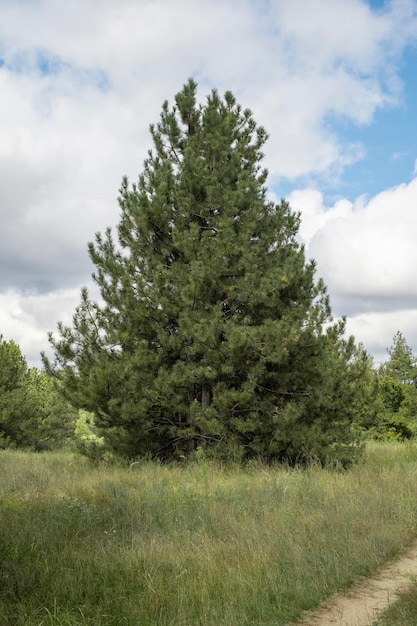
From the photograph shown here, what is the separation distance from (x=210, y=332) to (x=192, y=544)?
243 inches

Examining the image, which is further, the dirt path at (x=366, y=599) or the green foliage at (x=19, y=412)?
the green foliage at (x=19, y=412)

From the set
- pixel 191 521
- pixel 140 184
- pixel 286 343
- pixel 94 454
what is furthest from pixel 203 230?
pixel 191 521

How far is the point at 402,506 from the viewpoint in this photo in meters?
8.35

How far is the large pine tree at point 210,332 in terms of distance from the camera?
41.0 feet

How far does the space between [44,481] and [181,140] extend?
9.02 m

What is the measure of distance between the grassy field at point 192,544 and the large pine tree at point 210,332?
230 cm

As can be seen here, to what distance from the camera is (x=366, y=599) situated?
211 inches

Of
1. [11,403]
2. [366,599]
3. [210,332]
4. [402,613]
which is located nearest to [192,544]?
[366,599]

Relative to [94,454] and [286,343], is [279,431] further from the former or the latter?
[94,454]

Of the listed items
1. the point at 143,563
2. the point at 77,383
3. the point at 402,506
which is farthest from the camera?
the point at 77,383

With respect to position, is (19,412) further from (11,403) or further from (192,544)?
(192,544)

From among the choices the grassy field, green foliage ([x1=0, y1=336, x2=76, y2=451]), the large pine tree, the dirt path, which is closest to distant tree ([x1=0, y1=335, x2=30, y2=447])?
green foliage ([x1=0, y1=336, x2=76, y2=451])

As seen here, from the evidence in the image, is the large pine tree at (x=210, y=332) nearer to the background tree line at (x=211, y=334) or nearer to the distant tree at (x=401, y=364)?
the background tree line at (x=211, y=334)

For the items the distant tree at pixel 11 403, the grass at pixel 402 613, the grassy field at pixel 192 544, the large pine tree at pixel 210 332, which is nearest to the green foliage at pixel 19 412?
the distant tree at pixel 11 403
